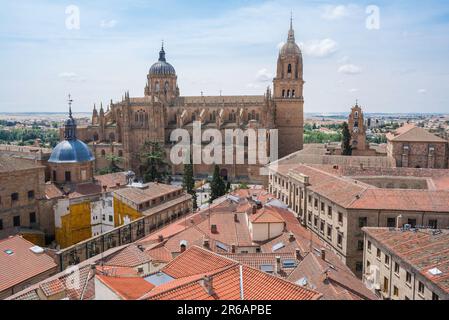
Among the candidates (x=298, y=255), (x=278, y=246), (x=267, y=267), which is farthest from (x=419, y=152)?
(x=267, y=267)

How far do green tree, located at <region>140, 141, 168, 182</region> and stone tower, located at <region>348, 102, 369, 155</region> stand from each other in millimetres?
29694

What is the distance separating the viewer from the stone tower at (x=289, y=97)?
69.1m

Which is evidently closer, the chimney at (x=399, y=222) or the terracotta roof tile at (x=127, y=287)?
the terracotta roof tile at (x=127, y=287)

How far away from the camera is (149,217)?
3159 centimetres

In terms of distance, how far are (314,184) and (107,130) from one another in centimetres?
5190

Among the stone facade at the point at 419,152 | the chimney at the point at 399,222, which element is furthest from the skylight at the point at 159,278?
the stone facade at the point at 419,152

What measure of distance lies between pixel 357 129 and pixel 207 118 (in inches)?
1051

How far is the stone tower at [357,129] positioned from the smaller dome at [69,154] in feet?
132

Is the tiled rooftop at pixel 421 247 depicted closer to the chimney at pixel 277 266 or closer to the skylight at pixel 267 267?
the chimney at pixel 277 266

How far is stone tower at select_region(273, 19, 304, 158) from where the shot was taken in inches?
2719

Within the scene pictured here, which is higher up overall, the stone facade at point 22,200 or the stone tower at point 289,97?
the stone tower at point 289,97

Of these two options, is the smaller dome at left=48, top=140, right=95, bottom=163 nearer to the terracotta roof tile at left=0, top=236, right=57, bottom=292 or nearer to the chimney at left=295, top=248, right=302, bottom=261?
the terracotta roof tile at left=0, top=236, right=57, bottom=292

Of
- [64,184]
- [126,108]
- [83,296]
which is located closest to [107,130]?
→ [126,108]

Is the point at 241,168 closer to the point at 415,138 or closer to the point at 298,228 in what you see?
the point at 415,138
